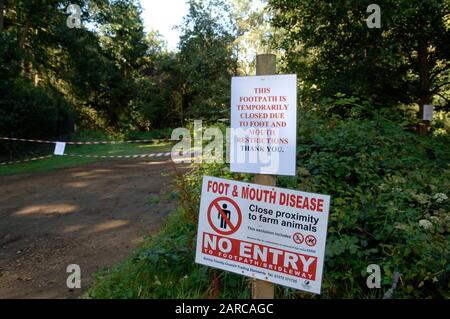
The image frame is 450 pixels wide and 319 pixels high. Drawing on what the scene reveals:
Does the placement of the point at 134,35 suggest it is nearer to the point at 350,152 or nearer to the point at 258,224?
the point at 350,152

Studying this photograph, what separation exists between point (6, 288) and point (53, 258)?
0.96 meters

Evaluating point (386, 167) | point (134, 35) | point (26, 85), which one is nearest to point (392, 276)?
point (386, 167)

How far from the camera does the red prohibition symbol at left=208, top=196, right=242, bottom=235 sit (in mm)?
2814

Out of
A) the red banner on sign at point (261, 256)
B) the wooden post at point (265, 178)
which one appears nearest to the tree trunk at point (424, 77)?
the wooden post at point (265, 178)

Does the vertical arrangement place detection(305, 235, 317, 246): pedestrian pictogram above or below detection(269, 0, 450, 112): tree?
below

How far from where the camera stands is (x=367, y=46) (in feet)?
32.1

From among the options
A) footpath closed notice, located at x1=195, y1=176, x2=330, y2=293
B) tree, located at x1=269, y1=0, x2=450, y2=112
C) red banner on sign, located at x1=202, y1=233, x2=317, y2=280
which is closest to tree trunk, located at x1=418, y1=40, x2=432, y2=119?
tree, located at x1=269, y1=0, x2=450, y2=112

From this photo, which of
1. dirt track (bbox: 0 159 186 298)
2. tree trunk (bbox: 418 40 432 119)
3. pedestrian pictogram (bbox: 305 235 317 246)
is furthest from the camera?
tree trunk (bbox: 418 40 432 119)

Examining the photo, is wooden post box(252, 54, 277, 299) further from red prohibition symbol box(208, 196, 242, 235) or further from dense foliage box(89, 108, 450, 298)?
dense foliage box(89, 108, 450, 298)

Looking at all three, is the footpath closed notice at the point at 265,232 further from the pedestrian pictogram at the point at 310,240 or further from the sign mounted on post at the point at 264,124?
the sign mounted on post at the point at 264,124

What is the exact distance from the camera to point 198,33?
27562mm

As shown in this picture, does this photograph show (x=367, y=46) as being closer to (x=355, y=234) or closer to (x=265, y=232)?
(x=355, y=234)

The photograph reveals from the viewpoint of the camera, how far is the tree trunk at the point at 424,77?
10672mm

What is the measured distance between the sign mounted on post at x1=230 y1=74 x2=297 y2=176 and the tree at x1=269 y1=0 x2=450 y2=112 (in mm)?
6452
